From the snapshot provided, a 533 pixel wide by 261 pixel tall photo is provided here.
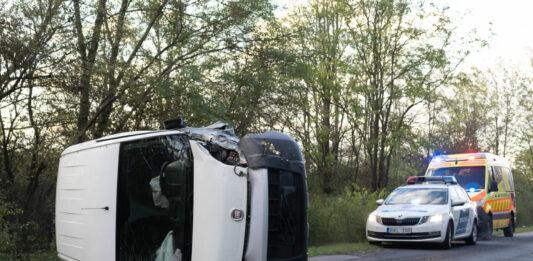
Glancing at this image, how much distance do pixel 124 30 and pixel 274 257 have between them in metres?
11.8

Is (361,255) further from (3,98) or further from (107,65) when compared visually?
(3,98)

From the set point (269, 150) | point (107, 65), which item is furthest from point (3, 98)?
point (269, 150)

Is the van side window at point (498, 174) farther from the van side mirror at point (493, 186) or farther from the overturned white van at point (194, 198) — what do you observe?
the overturned white van at point (194, 198)

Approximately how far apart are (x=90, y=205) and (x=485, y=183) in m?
15.3

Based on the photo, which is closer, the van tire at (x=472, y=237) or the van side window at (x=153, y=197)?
the van side window at (x=153, y=197)

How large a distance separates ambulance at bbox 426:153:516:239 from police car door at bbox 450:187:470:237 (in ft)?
8.44

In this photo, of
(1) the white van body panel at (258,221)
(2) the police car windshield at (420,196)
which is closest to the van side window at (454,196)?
(2) the police car windshield at (420,196)

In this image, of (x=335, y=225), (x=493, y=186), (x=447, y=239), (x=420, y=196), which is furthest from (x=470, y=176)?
(x=447, y=239)

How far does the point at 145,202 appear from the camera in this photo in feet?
22.0

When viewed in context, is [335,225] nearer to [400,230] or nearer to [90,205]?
[400,230]

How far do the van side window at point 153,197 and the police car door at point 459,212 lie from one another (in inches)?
408

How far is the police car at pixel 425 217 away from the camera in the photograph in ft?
46.5

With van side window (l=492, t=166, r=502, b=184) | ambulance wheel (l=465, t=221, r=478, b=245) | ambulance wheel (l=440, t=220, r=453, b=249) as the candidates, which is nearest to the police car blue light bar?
ambulance wheel (l=465, t=221, r=478, b=245)

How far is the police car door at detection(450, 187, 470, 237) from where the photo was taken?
49.5ft
